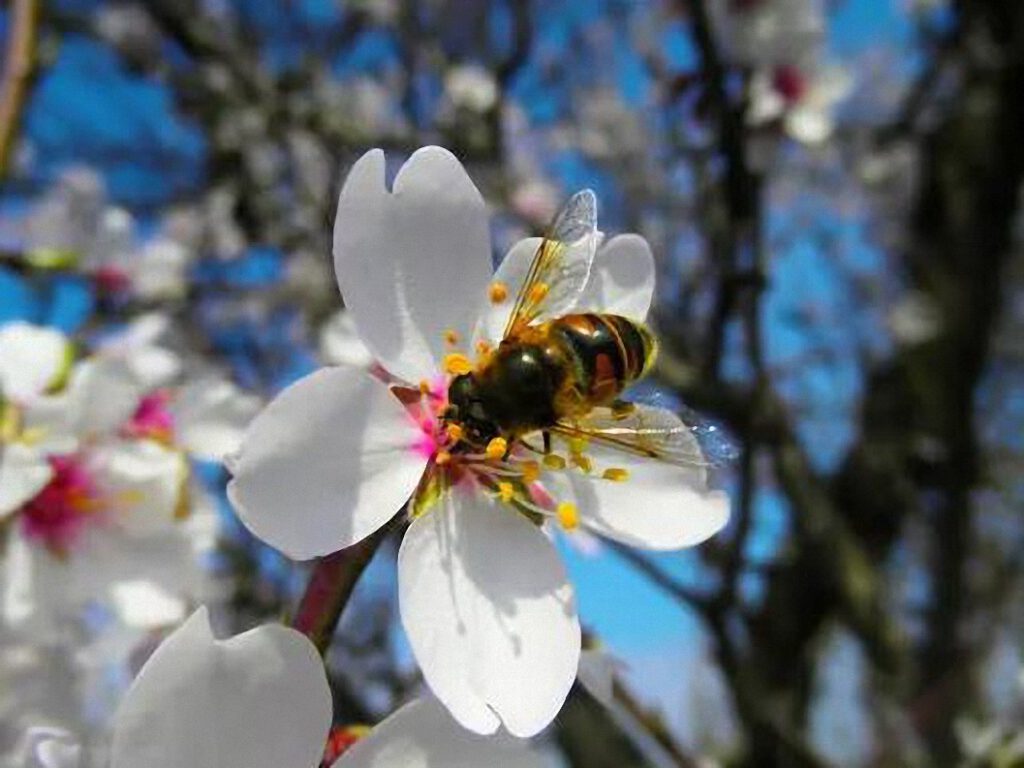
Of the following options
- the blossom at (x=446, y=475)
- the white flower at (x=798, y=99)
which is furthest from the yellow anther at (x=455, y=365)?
the white flower at (x=798, y=99)

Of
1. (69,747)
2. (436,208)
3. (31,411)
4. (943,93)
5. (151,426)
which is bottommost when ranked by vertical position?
(943,93)

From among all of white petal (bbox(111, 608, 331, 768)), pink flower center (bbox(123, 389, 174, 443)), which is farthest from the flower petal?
pink flower center (bbox(123, 389, 174, 443))

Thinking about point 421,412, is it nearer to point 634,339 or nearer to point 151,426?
point 634,339

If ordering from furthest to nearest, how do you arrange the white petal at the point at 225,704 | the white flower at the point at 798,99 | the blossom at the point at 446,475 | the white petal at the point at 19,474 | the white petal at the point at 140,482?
the white flower at the point at 798,99
the white petal at the point at 140,482
the white petal at the point at 19,474
the blossom at the point at 446,475
the white petal at the point at 225,704

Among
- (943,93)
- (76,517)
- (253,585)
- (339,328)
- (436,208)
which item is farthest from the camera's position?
(943,93)

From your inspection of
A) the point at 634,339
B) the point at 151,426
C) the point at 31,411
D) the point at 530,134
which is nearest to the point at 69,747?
the point at 634,339

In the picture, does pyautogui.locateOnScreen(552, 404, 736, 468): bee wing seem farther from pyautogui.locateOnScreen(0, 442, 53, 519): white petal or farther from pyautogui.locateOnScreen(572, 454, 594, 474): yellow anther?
pyautogui.locateOnScreen(0, 442, 53, 519): white petal

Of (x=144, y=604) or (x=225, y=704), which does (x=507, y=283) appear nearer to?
(x=225, y=704)

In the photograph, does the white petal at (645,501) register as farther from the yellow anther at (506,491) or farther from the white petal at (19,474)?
the white petal at (19,474)
